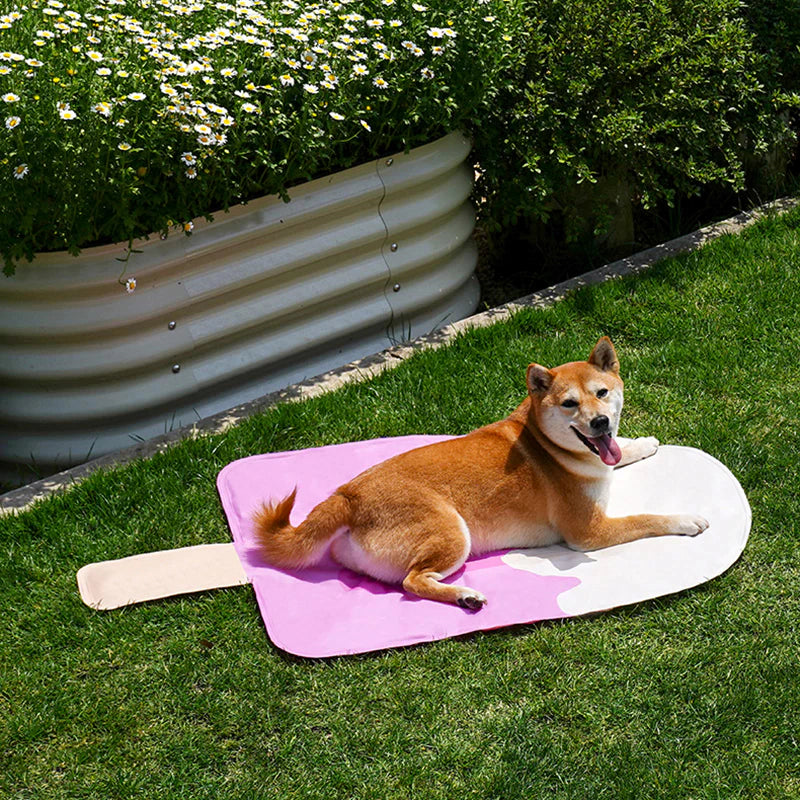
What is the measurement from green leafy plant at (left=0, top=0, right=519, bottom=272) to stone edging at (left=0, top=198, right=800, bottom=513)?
0.80 m

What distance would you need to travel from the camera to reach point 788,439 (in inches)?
173

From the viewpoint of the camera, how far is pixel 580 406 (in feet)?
12.3

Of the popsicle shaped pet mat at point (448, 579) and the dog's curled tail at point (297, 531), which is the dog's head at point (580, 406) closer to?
the popsicle shaped pet mat at point (448, 579)

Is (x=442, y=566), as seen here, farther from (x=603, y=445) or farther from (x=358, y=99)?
(x=358, y=99)

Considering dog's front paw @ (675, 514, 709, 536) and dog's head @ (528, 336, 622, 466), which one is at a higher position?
dog's head @ (528, 336, 622, 466)

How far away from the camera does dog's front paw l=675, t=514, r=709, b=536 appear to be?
3891 millimetres

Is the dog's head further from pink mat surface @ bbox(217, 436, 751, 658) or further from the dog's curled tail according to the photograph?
the dog's curled tail

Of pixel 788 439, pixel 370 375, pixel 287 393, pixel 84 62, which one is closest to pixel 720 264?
pixel 788 439

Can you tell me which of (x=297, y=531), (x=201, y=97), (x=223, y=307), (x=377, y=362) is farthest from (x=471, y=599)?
(x=201, y=97)

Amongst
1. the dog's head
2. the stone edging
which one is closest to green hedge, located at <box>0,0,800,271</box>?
the stone edging

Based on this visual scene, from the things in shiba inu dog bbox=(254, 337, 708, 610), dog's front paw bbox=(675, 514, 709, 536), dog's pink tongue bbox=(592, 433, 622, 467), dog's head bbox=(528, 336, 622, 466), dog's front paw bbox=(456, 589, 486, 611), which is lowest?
dog's front paw bbox=(456, 589, 486, 611)

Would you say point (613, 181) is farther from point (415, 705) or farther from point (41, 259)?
point (415, 705)

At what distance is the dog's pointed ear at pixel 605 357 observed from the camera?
3.85 m

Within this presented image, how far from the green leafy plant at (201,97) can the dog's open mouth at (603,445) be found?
175 cm
